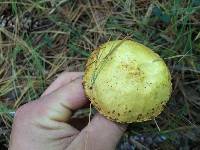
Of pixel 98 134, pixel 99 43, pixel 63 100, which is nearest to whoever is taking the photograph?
pixel 98 134

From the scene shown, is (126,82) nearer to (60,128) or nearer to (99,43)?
(60,128)

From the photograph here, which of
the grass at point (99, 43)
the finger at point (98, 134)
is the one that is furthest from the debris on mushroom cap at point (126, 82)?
the grass at point (99, 43)

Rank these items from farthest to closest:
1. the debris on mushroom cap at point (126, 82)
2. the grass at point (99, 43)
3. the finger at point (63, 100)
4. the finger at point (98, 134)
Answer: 1. the grass at point (99, 43)
2. the finger at point (63, 100)
3. the finger at point (98, 134)
4. the debris on mushroom cap at point (126, 82)

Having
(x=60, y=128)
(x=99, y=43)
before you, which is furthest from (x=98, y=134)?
(x=99, y=43)

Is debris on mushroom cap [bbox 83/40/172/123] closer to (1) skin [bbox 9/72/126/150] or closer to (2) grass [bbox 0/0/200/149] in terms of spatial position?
(1) skin [bbox 9/72/126/150]

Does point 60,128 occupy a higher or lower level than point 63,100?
lower

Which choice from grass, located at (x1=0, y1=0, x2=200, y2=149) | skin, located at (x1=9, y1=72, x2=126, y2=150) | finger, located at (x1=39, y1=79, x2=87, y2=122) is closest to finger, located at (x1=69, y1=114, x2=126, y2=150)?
skin, located at (x1=9, y1=72, x2=126, y2=150)

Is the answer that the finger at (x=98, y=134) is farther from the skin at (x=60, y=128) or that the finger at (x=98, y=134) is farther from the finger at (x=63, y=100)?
the finger at (x=63, y=100)

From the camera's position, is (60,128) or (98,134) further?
(60,128)
